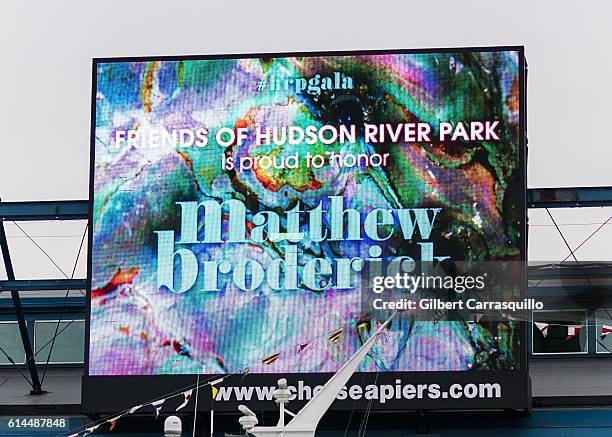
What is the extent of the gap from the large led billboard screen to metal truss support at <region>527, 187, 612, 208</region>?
1545mm

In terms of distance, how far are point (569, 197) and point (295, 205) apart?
626 centimetres

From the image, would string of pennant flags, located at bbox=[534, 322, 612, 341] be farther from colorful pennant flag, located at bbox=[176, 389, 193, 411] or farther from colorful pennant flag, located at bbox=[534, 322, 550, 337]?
colorful pennant flag, located at bbox=[176, 389, 193, 411]

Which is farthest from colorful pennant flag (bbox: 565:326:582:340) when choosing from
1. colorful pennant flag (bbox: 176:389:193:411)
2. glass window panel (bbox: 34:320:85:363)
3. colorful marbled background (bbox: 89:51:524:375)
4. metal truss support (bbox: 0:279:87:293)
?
metal truss support (bbox: 0:279:87:293)

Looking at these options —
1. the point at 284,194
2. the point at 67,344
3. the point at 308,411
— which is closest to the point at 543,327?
the point at 284,194

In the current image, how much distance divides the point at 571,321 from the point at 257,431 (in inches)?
691

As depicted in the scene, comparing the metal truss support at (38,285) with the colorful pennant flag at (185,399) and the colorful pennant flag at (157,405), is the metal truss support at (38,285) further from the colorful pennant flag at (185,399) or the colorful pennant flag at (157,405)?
the colorful pennant flag at (185,399)

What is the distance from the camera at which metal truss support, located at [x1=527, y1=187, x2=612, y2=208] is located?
120 ft

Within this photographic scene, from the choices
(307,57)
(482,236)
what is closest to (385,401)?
(482,236)

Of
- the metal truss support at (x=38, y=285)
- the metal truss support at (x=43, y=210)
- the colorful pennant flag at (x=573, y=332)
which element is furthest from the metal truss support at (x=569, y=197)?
the metal truss support at (x=38, y=285)

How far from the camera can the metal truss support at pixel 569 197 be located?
36.6 metres

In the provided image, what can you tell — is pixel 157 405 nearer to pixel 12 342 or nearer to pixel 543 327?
pixel 543 327

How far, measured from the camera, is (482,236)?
115 feet

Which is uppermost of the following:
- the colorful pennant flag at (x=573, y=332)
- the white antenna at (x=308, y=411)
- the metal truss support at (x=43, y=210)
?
the metal truss support at (x=43, y=210)

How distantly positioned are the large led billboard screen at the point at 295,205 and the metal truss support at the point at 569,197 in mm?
1545
